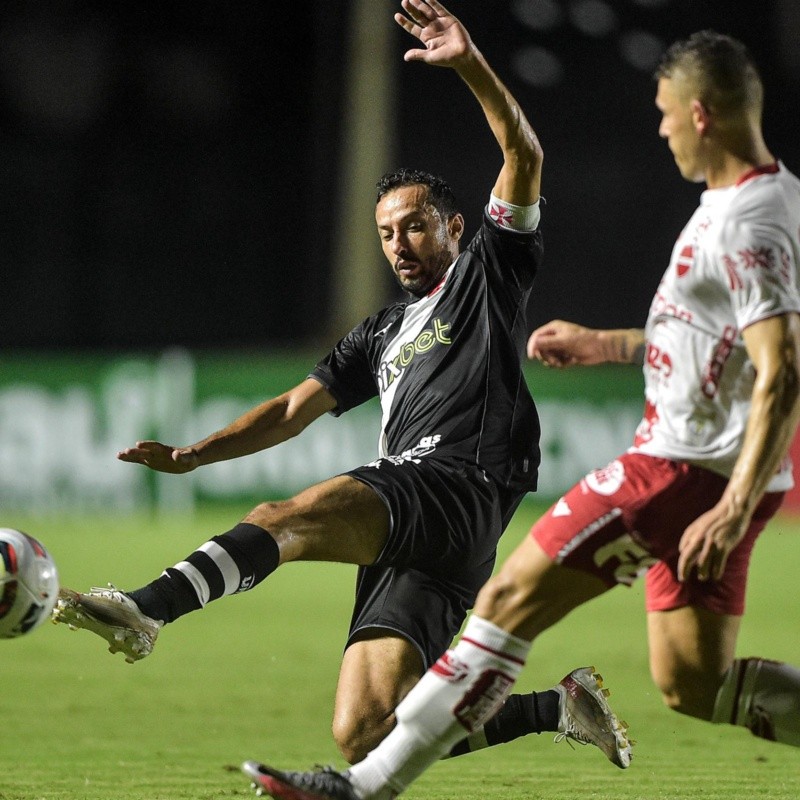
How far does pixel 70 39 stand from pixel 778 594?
17.1 meters

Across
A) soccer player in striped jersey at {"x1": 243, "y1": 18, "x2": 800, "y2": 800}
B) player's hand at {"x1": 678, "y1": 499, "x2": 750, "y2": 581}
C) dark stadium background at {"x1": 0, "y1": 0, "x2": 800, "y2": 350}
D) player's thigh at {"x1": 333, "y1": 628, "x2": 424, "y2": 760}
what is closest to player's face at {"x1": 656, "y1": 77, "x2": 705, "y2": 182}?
soccer player in striped jersey at {"x1": 243, "y1": 18, "x2": 800, "y2": 800}

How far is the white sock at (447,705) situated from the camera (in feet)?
13.8

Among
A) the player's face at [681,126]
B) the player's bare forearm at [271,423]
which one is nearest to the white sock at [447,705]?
the player's face at [681,126]

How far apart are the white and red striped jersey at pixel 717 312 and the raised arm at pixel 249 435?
1953mm

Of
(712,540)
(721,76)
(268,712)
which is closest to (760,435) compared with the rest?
(712,540)

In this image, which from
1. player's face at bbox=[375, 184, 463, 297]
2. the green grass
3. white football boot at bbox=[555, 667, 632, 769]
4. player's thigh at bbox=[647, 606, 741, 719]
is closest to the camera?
player's thigh at bbox=[647, 606, 741, 719]

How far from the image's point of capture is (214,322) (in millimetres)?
24078

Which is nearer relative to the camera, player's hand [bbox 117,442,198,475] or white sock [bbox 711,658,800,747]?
white sock [bbox 711,658,800,747]

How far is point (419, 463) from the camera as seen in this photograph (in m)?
5.32

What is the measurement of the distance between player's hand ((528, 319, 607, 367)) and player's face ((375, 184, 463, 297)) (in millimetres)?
1186

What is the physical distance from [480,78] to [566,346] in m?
1.02

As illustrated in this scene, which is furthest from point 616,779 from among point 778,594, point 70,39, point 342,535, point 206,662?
point 70,39

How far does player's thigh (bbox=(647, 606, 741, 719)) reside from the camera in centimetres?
431

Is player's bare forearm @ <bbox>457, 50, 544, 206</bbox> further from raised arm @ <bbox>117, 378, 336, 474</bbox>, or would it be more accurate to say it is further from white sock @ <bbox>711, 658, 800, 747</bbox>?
white sock @ <bbox>711, 658, 800, 747</bbox>
